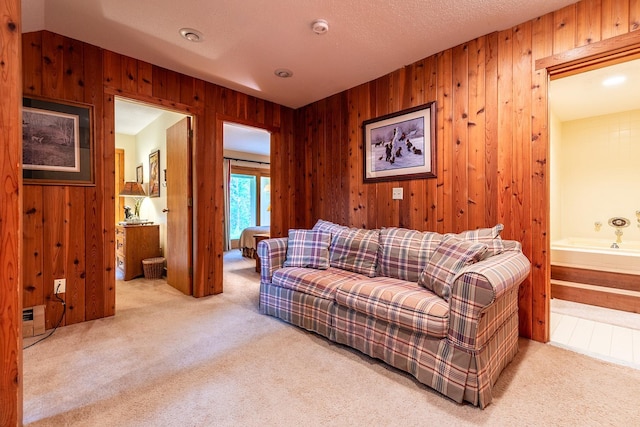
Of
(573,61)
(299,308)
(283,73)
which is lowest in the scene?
(299,308)

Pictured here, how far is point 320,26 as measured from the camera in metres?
2.19

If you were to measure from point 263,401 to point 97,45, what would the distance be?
3.19m

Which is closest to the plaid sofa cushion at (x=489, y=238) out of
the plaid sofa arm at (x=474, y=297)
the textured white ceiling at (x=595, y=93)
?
the plaid sofa arm at (x=474, y=297)

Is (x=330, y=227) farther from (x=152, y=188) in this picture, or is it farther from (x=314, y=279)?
(x=152, y=188)

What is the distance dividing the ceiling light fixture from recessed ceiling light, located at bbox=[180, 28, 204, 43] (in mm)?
934

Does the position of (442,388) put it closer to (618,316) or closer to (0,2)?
(618,316)

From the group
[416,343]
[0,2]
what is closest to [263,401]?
[416,343]

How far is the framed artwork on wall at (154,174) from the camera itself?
4301 mm

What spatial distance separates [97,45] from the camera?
251 cm

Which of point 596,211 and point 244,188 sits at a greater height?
point 244,188

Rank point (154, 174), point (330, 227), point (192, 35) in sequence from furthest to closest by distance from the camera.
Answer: point (154, 174) → point (330, 227) → point (192, 35)

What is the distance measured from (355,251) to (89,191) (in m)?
2.46

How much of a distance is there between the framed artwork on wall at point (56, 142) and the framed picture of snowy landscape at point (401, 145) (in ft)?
8.94

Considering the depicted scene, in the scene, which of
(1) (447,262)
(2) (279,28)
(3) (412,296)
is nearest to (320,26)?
(2) (279,28)
